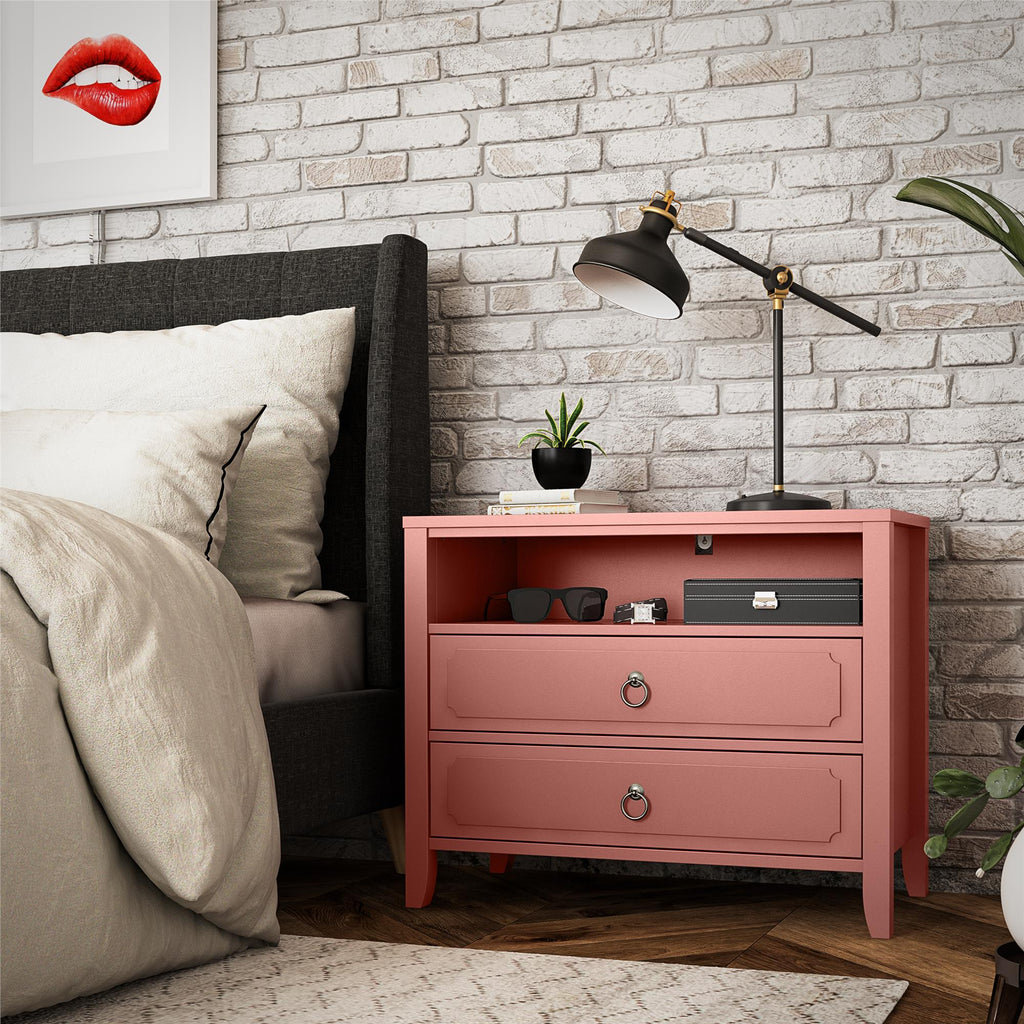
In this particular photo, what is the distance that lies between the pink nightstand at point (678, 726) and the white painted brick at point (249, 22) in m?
1.33

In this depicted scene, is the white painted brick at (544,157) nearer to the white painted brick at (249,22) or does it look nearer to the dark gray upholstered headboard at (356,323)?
the dark gray upholstered headboard at (356,323)

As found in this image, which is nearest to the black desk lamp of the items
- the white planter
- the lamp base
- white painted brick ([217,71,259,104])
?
the lamp base

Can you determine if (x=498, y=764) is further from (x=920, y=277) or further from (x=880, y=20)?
(x=880, y=20)

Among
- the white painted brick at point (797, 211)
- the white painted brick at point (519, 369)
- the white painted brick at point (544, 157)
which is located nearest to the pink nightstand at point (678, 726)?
the white painted brick at point (519, 369)

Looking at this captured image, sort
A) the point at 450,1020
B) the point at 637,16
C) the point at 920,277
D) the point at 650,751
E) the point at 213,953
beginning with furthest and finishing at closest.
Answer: the point at 637,16 < the point at 920,277 < the point at 650,751 < the point at 213,953 < the point at 450,1020

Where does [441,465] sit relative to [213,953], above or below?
above

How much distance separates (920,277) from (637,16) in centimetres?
79

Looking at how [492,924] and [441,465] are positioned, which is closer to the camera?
[492,924]

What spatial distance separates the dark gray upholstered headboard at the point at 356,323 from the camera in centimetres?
225

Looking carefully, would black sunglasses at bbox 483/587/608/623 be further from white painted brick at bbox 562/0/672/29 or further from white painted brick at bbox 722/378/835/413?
white painted brick at bbox 562/0/672/29

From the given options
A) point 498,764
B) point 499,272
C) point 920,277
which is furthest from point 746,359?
point 498,764

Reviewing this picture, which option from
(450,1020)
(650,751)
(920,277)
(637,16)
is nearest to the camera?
(450,1020)

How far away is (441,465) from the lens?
2.52 meters

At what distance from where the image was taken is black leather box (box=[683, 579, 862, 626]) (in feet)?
Result: 6.06
